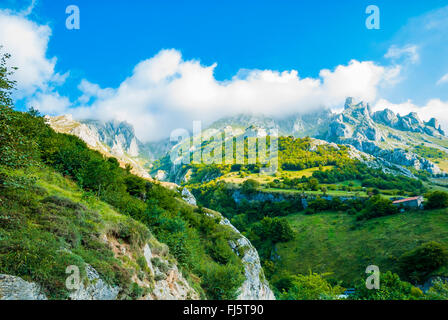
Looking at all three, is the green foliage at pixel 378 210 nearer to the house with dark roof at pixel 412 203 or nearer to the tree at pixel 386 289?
the house with dark roof at pixel 412 203

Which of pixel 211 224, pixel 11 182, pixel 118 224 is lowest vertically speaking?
pixel 211 224

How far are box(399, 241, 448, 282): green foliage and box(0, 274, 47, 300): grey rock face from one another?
201ft

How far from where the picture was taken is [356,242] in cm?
6262

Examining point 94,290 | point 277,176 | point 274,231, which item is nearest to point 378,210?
point 274,231

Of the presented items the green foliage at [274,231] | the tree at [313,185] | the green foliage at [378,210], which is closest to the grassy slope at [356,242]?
the green foliage at [274,231]

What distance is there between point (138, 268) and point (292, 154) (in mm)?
181036

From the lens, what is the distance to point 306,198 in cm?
10281

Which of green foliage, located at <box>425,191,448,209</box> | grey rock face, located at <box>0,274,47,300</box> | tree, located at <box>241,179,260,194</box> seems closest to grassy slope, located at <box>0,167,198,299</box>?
grey rock face, located at <box>0,274,47,300</box>

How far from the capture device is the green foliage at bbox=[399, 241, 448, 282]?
144 feet

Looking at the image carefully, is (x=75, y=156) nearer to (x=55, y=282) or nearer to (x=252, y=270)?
(x=55, y=282)

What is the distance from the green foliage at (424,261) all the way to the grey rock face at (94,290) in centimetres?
5790

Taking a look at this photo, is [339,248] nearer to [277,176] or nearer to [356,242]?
[356,242]

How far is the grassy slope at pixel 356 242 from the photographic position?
173ft
